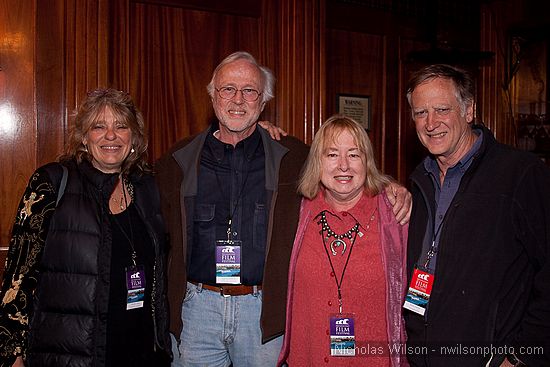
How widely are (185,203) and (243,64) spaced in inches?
26.9

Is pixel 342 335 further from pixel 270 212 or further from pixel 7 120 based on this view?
pixel 7 120

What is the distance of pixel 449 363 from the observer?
1942 millimetres

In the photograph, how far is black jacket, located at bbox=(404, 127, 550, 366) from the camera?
185cm

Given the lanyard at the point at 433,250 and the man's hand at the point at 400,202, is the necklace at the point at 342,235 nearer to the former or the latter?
the man's hand at the point at 400,202

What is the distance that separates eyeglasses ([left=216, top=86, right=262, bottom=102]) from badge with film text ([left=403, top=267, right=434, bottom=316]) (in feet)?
3.40

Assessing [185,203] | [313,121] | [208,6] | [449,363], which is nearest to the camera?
[449,363]

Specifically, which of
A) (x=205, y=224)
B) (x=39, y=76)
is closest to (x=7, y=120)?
(x=39, y=76)

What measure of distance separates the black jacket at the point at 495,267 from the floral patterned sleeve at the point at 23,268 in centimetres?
146

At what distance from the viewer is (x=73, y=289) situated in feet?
6.74

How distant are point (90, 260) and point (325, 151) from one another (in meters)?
1.02

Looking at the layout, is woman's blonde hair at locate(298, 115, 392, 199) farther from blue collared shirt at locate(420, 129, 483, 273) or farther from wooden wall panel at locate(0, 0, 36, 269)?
wooden wall panel at locate(0, 0, 36, 269)

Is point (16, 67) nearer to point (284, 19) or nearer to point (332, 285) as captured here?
point (284, 19)

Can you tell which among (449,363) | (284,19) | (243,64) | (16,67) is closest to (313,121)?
(284,19)

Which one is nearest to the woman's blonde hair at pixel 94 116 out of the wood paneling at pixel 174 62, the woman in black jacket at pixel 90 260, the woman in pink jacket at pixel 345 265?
the woman in black jacket at pixel 90 260
